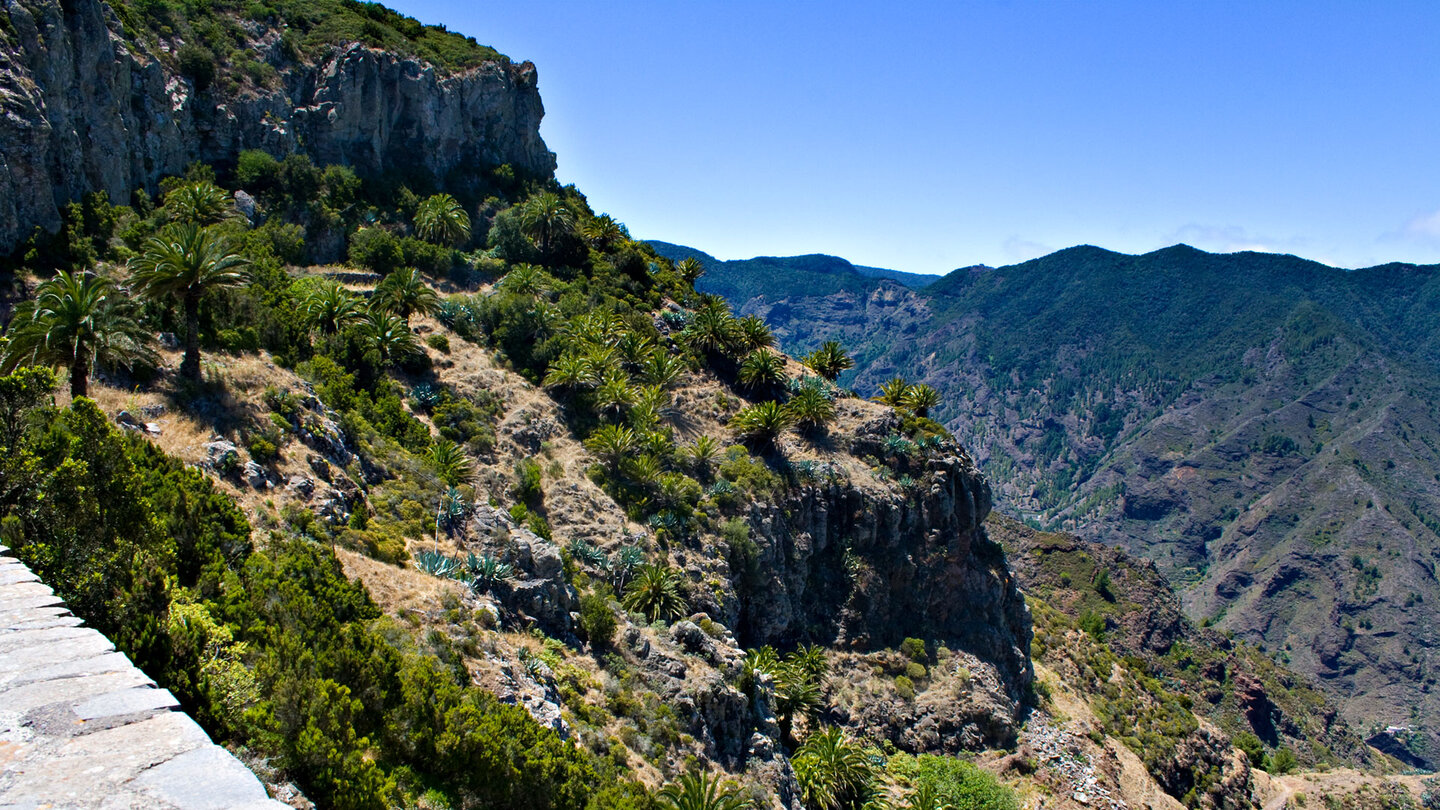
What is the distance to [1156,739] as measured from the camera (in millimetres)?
49875

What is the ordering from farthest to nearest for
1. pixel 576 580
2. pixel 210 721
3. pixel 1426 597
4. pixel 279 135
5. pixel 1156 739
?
pixel 1426 597, pixel 1156 739, pixel 279 135, pixel 576 580, pixel 210 721

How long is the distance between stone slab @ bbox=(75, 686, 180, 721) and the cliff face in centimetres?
3209

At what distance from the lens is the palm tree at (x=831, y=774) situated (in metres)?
29.7

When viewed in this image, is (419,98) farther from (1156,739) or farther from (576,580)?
(1156,739)

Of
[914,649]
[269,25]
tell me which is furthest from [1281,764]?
[269,25]

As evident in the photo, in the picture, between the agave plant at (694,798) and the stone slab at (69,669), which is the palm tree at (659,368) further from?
the stone slab at (69,669)

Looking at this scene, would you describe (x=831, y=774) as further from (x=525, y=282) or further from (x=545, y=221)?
(x=545, y=221)

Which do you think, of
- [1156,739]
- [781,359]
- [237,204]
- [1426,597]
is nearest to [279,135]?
[237,204]

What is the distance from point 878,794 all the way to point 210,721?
90.2ft

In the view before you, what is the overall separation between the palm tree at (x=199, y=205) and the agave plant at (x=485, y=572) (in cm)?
2442

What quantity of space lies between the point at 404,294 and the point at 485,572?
1955cm

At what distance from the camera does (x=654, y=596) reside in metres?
31.4

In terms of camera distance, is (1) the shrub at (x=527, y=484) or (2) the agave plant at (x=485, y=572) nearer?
(2) the agave plant at (x=485, y=572)

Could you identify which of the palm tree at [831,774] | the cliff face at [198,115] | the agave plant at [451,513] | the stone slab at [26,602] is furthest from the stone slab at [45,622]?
the cliff face at [198,115]
